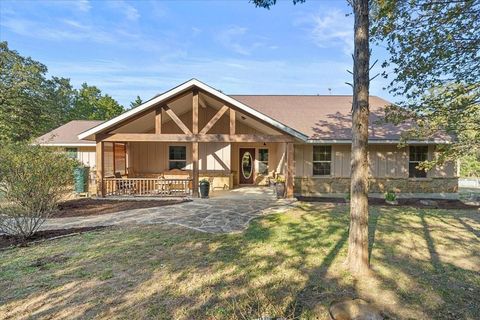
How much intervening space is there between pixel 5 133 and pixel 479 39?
98.5ft

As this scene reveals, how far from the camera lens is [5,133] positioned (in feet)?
75.2

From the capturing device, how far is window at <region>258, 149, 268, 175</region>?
16.4 meters

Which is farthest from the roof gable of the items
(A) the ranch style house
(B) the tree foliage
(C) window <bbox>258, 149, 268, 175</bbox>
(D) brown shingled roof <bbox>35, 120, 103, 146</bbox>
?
(B) the tree foliage

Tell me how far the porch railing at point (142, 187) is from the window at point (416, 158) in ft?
36.6

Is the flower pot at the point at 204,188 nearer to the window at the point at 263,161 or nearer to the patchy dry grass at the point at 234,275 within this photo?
the patchy dry grass at the point at 234,275

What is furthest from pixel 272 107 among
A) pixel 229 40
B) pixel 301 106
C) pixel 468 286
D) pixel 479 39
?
pixel 468 286

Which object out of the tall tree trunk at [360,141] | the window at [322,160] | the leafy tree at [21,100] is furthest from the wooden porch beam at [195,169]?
the leafy tree at [21,100]

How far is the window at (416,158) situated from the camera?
45.9 feet

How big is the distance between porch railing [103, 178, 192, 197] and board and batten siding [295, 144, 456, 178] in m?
5.75

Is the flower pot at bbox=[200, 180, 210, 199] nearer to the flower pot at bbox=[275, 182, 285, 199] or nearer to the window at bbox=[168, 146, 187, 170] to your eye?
the flower pot at bbox=[275, 182, 285, 199]

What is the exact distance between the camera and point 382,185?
45.6ft

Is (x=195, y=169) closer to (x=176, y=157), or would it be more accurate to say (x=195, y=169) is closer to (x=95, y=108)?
(x=176, y=157)

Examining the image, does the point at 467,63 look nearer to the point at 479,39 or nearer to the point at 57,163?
the point at 479,39

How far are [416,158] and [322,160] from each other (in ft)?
15.8
